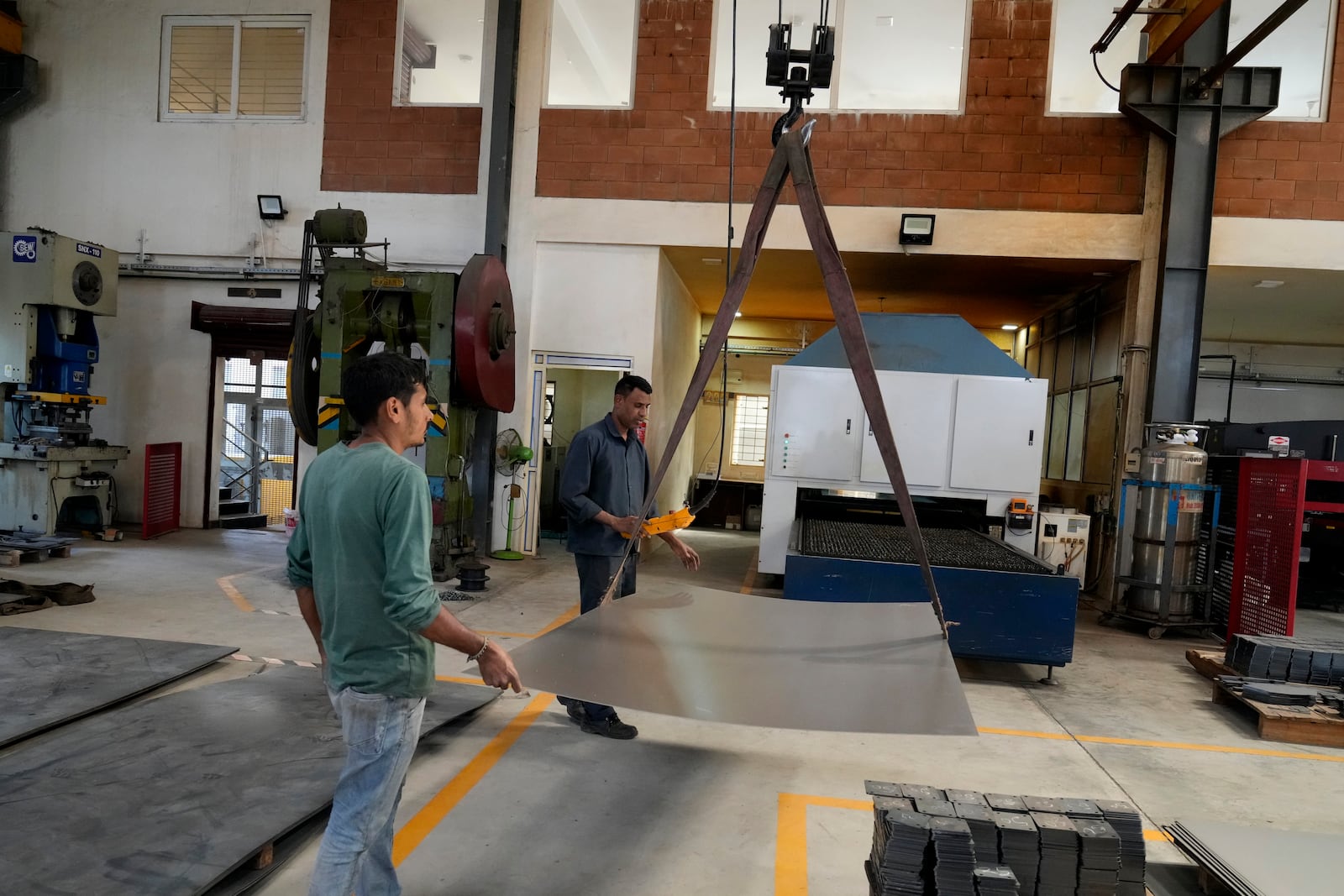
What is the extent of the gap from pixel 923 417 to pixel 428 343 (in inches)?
175

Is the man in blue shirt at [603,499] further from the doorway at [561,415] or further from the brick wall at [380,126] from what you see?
the doorway at [561,415]

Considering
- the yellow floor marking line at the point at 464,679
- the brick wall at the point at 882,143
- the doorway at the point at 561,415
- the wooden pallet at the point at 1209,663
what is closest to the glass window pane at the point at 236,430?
the doorway at the point at 561,415

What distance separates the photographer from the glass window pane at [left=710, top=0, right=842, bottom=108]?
807cm

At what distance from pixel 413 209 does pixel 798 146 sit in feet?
23.1

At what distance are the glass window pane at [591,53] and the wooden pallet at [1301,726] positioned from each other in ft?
23.6

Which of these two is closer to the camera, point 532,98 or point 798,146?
point 798,146

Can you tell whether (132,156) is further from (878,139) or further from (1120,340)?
(1120,340)

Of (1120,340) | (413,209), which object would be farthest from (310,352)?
(1120,340)

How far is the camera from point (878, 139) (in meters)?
7.85

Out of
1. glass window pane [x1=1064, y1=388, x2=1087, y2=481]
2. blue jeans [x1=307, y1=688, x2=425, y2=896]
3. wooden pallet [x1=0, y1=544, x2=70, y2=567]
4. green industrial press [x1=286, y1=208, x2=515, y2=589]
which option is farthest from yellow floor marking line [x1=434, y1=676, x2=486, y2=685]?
glass window pane [x1=1064, y1=388, x2=1087, y2=481]

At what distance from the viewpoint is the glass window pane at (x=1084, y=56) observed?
764cm

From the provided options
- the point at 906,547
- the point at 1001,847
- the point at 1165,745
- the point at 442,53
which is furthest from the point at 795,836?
the point at 442,53

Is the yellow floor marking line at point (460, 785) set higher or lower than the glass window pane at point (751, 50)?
lower

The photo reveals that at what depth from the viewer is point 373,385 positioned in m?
1.91
